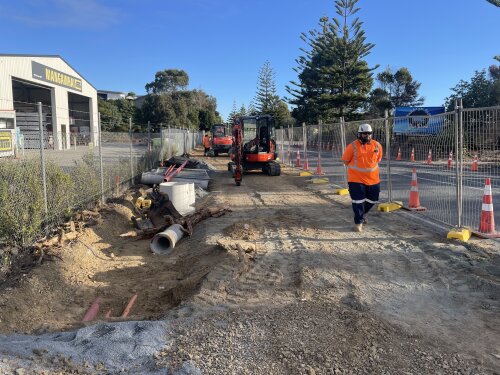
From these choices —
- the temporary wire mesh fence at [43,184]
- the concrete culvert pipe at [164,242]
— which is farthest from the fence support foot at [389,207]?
the temporary wire mesh fence at [43,184]

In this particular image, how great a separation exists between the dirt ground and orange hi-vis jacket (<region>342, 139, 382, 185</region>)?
35.9 inches

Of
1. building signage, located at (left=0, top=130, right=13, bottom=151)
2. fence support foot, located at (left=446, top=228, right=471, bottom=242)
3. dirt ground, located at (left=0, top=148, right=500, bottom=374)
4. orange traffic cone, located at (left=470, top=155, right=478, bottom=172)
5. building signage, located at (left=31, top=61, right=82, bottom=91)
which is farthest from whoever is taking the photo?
building signage, located at (left=31, top=61, right=82, bottom=91)

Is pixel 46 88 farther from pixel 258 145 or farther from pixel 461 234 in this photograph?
pixel 461 234

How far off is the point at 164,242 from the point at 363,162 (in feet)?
12.0

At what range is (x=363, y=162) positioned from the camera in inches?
291

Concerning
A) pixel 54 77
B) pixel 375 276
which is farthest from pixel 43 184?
pixel 54 77

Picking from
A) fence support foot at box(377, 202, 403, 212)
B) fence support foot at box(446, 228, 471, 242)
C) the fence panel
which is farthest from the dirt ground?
the fence panel

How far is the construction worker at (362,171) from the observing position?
7383 mm

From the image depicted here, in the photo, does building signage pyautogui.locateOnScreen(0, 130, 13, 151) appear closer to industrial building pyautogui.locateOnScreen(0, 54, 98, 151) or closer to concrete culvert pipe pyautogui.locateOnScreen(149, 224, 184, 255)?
concrete culvert pipe pyautogui.locateOnScreen(149, 224, 184, 255)

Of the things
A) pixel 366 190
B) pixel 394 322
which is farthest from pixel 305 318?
pixel 366 190

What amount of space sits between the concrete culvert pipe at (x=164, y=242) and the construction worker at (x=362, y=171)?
3093 millimetres

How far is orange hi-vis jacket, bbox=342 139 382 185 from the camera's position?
24.3ft

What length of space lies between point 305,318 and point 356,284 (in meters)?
1.17

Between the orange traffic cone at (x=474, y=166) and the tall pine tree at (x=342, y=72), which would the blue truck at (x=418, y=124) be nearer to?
the orange traffic cone at (x=474, y=166)
